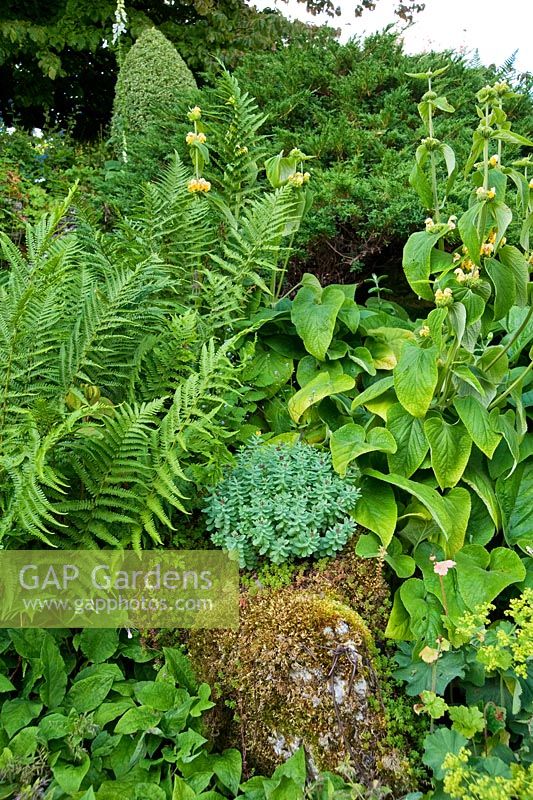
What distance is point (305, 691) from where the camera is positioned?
1.68 meters

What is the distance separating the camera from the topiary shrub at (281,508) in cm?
198

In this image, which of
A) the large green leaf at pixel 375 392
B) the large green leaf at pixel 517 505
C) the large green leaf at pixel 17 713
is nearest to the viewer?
the large green leaf at pixel 17 713

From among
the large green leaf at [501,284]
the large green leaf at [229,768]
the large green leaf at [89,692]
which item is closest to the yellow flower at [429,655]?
the large green leaf at [229,768]

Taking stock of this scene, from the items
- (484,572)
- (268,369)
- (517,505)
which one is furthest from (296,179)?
(484,572)

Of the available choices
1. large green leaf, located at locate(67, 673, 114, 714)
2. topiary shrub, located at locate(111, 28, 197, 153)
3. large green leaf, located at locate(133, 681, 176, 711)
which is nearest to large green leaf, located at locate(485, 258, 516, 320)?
large green leaf, located at locate(133, 681, 176, 711)

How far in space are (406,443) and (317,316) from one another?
0.66 metres

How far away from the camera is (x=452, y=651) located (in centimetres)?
186

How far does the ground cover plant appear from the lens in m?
1.63

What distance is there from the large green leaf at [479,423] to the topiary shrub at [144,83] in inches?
163

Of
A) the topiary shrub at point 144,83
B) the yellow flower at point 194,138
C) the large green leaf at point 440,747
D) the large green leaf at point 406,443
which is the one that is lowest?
the large green leaf at point 440,747

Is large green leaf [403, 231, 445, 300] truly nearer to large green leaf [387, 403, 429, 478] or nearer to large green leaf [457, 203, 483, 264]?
large green leaf [457, 203, 483, 264]

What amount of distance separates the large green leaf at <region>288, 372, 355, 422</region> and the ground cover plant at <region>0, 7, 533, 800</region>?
0.4 inches

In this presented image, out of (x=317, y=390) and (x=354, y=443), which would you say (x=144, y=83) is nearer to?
(x=317, y=390)

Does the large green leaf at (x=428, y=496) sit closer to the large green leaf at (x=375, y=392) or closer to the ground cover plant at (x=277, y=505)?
the ground cover plant at (x=277, y=505)
